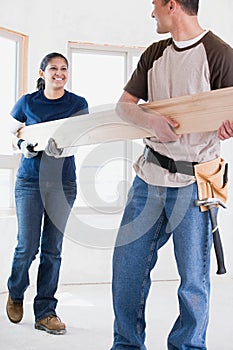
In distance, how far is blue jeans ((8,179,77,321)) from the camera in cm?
291

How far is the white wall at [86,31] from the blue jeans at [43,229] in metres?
1.07

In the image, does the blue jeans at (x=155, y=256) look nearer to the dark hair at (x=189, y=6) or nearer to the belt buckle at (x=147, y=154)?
the belt buckle at (x=147, y=154)

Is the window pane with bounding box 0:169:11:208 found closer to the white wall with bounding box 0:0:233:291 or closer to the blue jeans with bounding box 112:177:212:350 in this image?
the white wall with bounding box 0:0:233:291

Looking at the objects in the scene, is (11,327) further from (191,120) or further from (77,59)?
(77,59)

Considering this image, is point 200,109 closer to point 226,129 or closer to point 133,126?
point 226,129

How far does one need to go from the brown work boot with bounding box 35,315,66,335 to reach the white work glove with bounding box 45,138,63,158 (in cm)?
86

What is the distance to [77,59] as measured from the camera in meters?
4.57

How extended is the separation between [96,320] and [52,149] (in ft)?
3.68

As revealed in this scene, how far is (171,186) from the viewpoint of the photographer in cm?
210

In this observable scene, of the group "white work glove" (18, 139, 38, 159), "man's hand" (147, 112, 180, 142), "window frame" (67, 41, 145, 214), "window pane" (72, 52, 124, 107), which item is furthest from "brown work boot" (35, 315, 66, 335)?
"window pane" (72, 52, 124, 107)

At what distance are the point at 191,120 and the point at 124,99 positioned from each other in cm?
33

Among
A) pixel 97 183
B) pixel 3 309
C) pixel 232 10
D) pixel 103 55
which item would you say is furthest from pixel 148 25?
pixel 3 309

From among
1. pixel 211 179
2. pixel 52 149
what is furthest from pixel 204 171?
pixel 52 149

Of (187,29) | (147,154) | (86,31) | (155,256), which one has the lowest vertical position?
(155,256)
